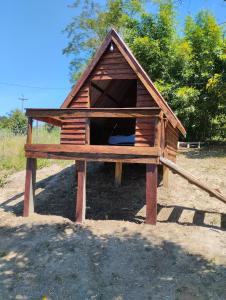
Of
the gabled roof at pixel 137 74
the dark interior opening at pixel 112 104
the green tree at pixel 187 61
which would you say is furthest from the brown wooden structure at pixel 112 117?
the green tree at pixel 187 61

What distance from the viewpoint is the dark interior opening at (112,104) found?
1178 centimetres

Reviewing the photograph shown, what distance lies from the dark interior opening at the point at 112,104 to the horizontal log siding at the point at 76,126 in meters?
0.82

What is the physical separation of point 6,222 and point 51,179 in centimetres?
502

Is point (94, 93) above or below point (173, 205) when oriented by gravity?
above

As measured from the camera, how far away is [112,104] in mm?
13375

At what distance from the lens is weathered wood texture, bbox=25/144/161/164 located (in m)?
8.61

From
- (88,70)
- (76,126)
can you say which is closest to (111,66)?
(88,70)

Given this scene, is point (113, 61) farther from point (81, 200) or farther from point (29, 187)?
point (29, 187)

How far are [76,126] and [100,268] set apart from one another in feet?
14.7

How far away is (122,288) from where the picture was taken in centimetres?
587

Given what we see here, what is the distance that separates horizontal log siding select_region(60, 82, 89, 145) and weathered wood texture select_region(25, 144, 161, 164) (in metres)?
0.68

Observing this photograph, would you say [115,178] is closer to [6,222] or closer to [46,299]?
[6,222]

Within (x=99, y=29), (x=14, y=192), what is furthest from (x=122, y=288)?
(x=99, y=29)

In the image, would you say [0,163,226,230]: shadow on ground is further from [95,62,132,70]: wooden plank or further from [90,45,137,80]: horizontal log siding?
[95,62,132,70]: wooden plank
